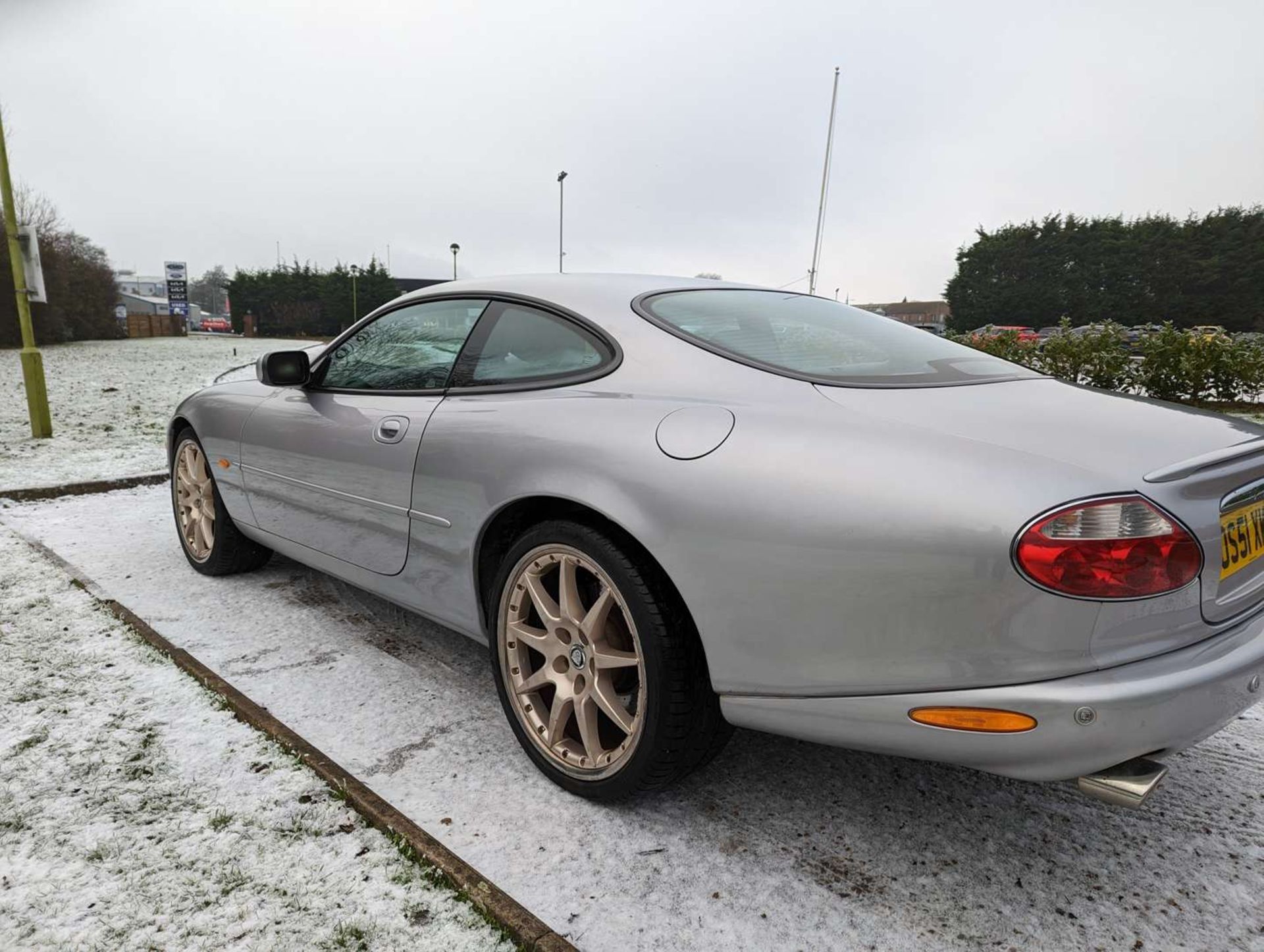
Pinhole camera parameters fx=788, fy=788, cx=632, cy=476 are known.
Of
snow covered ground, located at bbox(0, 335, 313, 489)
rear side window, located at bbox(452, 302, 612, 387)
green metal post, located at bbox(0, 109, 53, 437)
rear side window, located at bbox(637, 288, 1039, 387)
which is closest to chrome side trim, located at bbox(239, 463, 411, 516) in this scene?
rear side window, located at bbox(452, 302, 612, 387)

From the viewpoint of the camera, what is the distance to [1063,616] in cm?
139

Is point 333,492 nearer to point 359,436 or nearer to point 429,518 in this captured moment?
point 359,436

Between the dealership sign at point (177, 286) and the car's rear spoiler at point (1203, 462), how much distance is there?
5295cm

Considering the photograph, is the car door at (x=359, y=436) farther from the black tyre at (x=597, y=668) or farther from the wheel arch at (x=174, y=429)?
the wheel arch at (x=174, y=429)

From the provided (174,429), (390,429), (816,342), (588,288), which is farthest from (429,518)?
(174,429)

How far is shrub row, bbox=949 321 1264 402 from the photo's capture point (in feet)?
34.6

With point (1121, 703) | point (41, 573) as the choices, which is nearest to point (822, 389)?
point (1121, 703)

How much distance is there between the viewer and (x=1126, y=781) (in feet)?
4.88

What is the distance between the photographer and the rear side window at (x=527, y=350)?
2.20m

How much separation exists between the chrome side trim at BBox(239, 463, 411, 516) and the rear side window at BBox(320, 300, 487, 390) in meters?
0.38

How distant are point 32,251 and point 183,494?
519cm

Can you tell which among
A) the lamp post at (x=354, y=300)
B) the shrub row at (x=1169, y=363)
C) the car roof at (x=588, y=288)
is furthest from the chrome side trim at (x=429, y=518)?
the lamp post at (x=354, y=300)

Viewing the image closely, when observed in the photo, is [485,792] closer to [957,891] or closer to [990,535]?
[957,891]

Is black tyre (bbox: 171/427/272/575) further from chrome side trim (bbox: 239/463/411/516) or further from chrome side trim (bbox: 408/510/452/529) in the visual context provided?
chrome side trim (bbox: 408/510/452/529)
